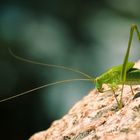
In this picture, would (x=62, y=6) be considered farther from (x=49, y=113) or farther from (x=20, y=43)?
(x=49, y=113)

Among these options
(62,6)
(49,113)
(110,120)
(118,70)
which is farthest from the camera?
(62,6)

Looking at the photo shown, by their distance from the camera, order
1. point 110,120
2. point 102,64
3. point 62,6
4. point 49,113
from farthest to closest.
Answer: point 62,6 → point 102,64 → point 49,113 → point 110,120

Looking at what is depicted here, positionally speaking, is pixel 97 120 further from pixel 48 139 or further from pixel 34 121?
pixel 34 121

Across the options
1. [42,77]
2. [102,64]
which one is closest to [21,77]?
[42,77]

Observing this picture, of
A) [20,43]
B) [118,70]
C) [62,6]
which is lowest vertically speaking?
[118,70]

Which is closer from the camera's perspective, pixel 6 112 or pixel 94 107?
pixel 94 107

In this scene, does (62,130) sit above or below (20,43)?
below
